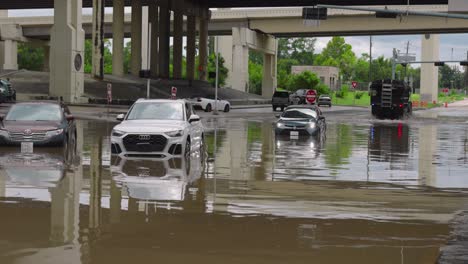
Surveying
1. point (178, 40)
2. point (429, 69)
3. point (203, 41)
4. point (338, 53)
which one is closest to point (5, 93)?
point (178, 40)

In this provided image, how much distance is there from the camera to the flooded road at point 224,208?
8477mm

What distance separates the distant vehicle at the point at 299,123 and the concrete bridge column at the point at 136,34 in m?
47.9

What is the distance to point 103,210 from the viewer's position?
36.5ft

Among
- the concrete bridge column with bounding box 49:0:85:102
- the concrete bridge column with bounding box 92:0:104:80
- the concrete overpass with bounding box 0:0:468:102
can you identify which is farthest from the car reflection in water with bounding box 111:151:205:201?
the concrete overpass with bounding box 0:0:468:102

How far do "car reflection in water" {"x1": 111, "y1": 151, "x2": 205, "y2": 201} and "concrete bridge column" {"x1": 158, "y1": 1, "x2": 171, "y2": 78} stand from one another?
214ft

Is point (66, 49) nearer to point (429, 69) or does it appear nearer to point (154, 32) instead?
point (154, 32)

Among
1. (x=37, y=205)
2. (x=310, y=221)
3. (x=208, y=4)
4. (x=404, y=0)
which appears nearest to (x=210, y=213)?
(x=310, y=221)

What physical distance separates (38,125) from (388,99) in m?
42.8

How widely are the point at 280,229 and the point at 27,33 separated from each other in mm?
107958

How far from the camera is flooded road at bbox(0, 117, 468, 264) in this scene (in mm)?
8477

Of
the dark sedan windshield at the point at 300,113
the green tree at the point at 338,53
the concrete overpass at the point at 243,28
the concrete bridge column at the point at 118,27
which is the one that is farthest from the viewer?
the green tree at the point at 338,53

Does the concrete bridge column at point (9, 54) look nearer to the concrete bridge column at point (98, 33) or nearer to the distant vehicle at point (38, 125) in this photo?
the concrete bridge column at point (98, 33)

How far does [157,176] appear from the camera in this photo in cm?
1554

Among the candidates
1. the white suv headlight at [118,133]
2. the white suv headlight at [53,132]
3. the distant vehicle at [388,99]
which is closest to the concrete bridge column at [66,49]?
the distant vehicle at [388,99]
